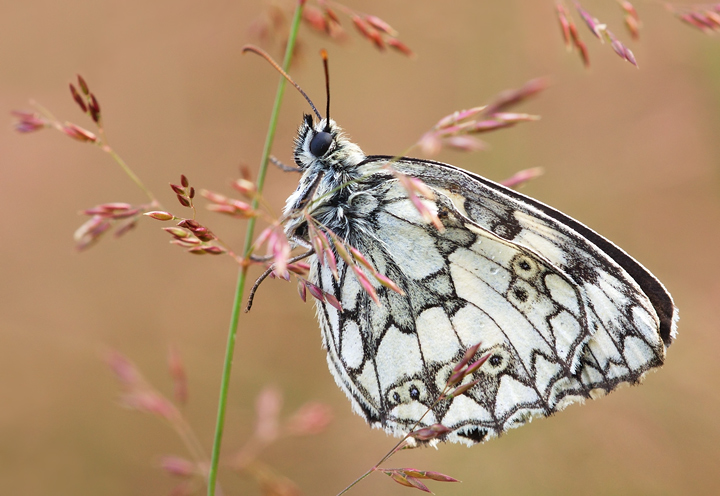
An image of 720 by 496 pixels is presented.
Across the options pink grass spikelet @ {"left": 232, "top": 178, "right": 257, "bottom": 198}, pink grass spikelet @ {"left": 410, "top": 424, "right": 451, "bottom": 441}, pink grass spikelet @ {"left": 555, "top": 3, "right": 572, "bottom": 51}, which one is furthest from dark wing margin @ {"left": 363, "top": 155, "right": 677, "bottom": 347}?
pink grass spikelet @ {"left": 410, "top": 424, "right": 451, "bottom": 441}

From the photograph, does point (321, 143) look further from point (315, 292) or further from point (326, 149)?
point (315, 292)

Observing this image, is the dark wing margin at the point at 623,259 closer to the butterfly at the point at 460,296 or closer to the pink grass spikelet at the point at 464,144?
the butterfly at the point at 460,296

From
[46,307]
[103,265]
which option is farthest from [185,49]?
[46,307]

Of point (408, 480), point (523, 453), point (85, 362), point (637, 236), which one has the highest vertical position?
point (637, 236)

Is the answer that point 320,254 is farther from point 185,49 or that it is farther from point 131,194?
point 185,49

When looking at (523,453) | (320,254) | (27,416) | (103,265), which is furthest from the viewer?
(103,265)

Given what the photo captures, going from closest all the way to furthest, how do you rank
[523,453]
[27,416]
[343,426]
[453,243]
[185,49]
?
[453,243] < [523,453] < [27,416] < [343,426] < [185,49]
